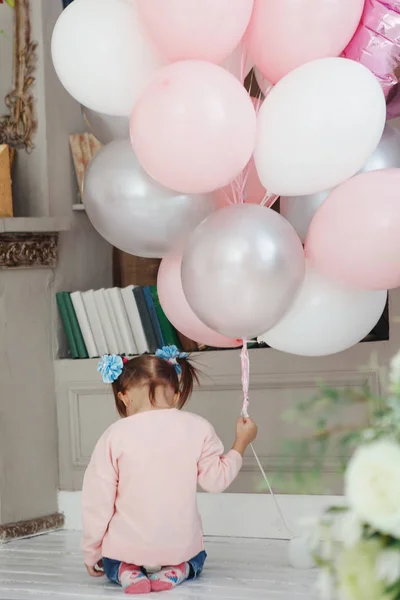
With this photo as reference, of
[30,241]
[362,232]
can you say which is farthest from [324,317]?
[30,241]

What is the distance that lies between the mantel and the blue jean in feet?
3.93

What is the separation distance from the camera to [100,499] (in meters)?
2.76

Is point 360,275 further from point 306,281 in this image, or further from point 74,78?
point 74,78

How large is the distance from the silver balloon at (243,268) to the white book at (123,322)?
1.40 metres

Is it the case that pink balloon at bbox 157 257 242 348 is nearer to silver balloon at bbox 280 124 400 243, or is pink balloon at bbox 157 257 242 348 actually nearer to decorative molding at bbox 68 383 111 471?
silver balloon at bbox 280 124 400 243

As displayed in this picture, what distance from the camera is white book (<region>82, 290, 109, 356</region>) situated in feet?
11.9

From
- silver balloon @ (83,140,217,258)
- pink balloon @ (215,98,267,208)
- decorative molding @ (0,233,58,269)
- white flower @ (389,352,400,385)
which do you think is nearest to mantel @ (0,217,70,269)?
decorative molding @ (0,233,58,269)

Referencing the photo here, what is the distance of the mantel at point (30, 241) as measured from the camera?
3.43 meters

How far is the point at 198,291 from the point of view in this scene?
2137 millimetres

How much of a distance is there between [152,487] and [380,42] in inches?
51.3

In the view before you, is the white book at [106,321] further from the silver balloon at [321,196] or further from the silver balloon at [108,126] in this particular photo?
the silver balloon at [321,196]

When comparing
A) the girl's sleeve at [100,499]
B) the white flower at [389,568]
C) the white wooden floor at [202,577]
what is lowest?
the white wooden floor at [202,577]

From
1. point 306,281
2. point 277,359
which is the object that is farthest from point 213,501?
point 306,281

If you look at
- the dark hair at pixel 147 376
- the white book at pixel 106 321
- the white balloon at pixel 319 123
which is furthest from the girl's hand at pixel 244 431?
the white book at pixel 106 321
